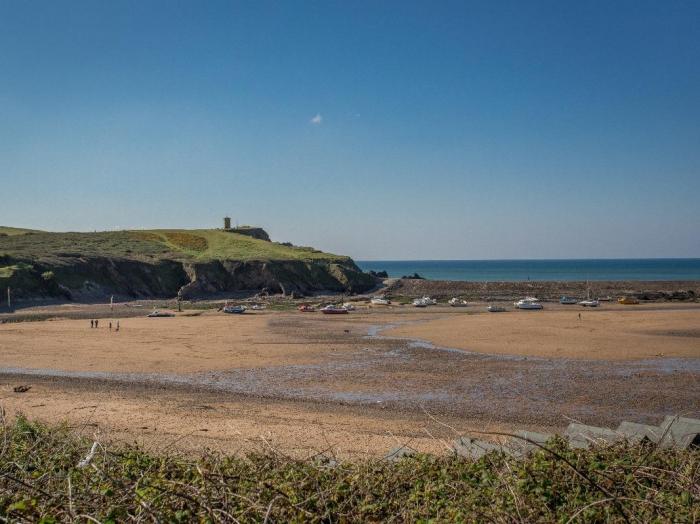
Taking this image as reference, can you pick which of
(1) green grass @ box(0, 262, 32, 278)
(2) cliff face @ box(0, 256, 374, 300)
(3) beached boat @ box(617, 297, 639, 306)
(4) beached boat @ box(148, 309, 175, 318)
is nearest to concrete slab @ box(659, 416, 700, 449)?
(4) beached boat @ box(148, 309, 175, 318)

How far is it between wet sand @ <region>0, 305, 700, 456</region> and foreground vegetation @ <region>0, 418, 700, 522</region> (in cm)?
175

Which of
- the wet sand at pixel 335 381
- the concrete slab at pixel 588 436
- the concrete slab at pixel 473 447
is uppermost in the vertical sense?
the concrete slab at pixel 588 436

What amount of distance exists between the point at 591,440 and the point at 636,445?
1.68 ft

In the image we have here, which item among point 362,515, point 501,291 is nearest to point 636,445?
point 362,515

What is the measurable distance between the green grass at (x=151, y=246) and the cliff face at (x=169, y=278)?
9.03 ft

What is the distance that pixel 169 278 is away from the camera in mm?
78188

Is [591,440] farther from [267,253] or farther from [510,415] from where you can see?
[267,253]

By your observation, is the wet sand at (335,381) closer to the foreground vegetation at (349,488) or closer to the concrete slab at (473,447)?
the concrete slab at (473,447)

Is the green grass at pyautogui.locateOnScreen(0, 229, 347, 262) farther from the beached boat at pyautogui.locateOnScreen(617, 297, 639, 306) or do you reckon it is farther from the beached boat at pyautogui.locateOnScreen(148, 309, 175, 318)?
the beached boat at pyautogui.locateOnScreen(617, 297, 639, 306)

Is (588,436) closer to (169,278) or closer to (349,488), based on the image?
(349,488)

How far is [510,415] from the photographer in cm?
1730

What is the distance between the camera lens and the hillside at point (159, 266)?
6475cm

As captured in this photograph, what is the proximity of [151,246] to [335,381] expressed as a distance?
7627 centimetres

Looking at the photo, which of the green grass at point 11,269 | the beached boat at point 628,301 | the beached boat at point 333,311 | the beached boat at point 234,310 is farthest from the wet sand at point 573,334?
the green grass at point 11,269
